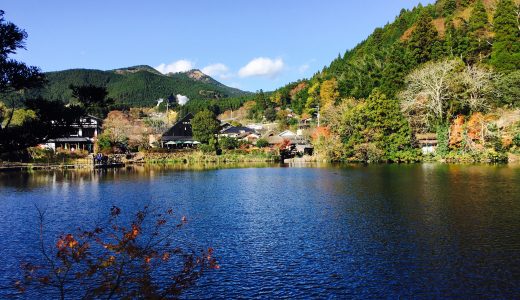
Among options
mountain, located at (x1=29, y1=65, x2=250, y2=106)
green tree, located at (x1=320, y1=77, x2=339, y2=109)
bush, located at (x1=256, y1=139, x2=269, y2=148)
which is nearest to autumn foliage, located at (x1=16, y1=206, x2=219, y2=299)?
bush, located at (x1=256, y1=139, x2=269, y2=148)

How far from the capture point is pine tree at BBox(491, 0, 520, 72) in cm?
4538

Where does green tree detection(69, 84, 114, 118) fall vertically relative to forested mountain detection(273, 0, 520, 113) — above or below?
below

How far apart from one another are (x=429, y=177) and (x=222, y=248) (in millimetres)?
21343

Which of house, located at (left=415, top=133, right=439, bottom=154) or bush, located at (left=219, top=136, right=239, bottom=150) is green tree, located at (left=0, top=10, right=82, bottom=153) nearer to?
house, located at (left=415, top=133, right=439, bottom=154)

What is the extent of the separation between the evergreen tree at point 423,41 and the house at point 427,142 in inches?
479

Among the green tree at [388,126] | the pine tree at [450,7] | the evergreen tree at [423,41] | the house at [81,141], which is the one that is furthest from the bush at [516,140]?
the house at [81,141]

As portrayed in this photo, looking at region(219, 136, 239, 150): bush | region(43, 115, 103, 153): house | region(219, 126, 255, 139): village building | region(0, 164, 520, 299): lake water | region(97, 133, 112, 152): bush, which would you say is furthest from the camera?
region(219, 126, 255, 139): village building

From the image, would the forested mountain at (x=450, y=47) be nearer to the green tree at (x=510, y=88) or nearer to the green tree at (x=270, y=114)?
the green tree at (x=510, y=88)

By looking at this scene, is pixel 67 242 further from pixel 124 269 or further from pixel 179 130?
pixel 179 130

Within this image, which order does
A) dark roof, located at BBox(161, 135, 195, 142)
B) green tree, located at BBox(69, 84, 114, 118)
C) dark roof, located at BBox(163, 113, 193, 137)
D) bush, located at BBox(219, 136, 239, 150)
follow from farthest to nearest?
1. dark roof, located at BBox(163, 113, 193, 137)
2. dark roof, located at BBox(161, 135, 195, 142)
3. bush, located at BBox(219, 136, 239, 150)
4. green tree, located at BBox(69, 84, 114, 118)

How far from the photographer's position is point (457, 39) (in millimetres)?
52312

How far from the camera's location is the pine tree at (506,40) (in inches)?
1786

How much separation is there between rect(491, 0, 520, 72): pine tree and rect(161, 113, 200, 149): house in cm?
4329

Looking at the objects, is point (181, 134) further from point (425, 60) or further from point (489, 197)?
point (489, 197)
